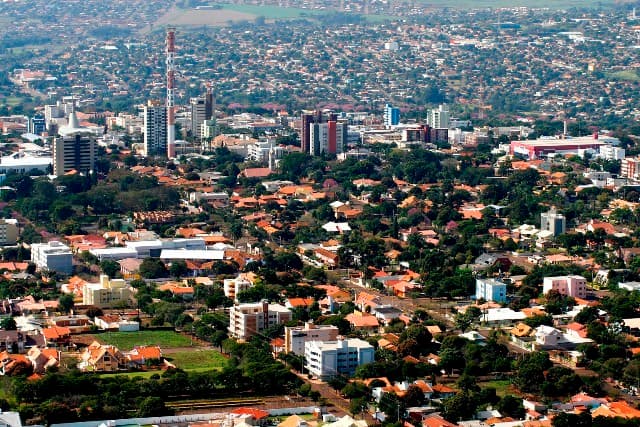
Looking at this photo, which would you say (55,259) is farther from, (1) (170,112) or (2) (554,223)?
(1) (170,112)

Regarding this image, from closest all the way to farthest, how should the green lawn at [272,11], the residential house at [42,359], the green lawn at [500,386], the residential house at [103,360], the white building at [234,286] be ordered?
1. the green lawn at [500,386]
2. the residential house at [42,359]
3. the residential house at [103,360]
4. the white building at [234,286]
5. the green lawn at [272,11]

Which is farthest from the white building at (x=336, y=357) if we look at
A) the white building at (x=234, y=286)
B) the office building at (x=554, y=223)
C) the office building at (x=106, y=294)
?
the office building at (x=554, y=223)

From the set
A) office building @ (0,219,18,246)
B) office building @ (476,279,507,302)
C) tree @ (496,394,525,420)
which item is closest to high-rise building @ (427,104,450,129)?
office building @ (0,219,18,246)

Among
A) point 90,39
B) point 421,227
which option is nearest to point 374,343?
point 421,227

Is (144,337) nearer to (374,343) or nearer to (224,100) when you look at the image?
(374,343)

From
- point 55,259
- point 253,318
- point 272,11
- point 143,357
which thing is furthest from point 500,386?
point 272,11

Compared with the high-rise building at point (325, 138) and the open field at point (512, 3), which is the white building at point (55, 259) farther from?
the open field at point (512, 3)

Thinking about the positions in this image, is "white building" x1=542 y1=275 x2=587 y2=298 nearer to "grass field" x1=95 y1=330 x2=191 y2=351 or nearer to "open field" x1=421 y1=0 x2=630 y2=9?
"grass field" x1=95 y1=330 x2=191 y2=351
